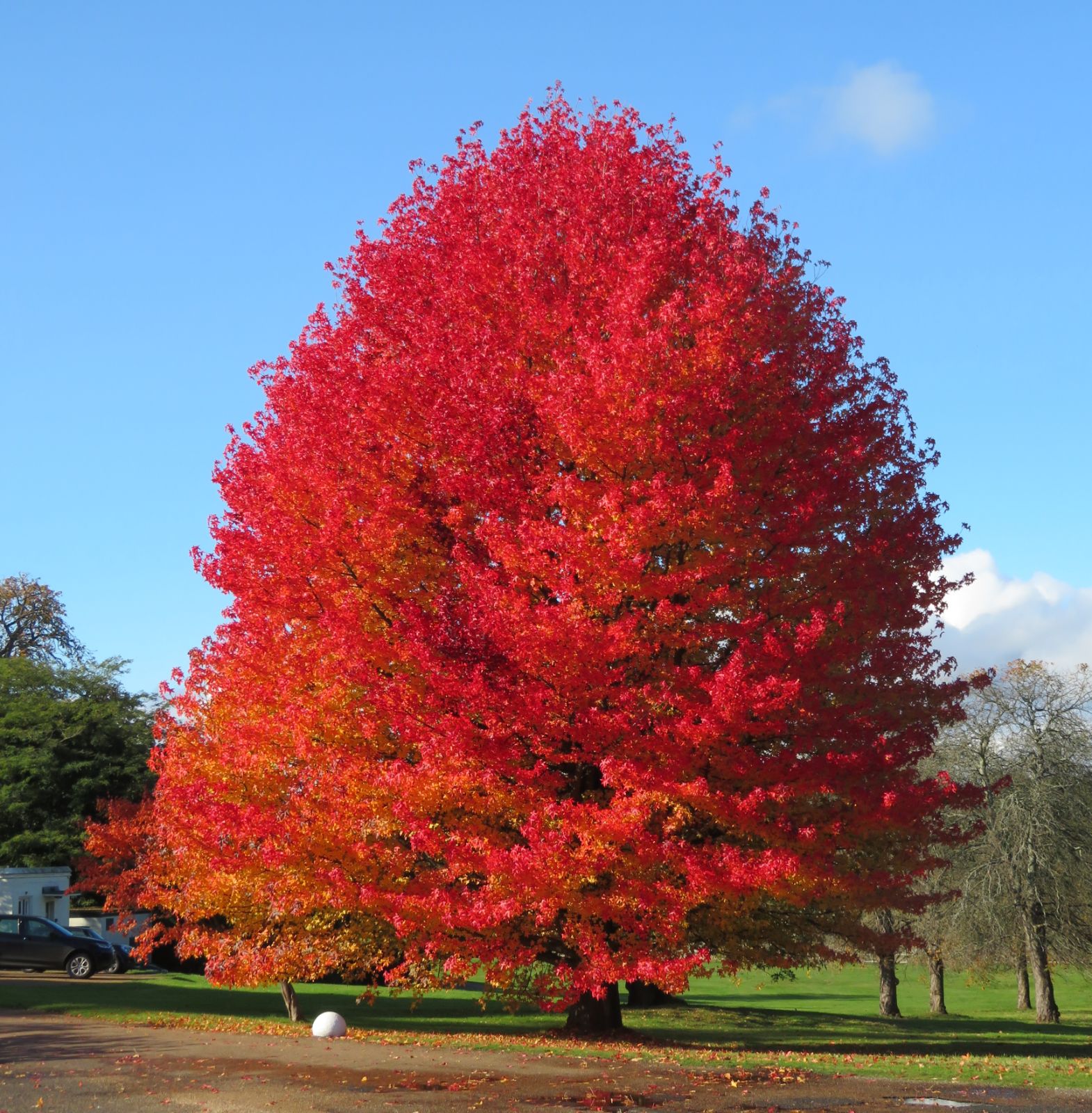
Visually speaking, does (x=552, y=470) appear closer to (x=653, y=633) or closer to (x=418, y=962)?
(x=653, y=633)

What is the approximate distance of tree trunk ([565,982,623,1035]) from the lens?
57.2 feet

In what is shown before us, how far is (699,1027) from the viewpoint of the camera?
26.6m

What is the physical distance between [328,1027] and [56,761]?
126ft

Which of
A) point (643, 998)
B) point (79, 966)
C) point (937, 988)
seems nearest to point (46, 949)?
point (79, 966)

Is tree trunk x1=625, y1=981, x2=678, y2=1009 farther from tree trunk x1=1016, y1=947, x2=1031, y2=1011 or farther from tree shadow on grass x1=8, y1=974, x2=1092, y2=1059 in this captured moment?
tree trunk x1=1016, y1=947, x2=1031, y2=1011

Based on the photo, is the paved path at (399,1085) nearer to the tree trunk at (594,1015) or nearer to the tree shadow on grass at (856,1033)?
the tree trunk at (594,1015)

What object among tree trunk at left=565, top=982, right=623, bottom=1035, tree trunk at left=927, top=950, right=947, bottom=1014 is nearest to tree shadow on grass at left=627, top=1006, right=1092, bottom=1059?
tree trunk at left=565, top=982, right=623, bottom=1035

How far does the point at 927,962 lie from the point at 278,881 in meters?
28.7

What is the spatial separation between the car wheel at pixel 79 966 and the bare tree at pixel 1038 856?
83.2 ft

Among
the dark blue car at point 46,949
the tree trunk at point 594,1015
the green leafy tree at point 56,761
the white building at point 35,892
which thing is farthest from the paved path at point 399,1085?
the green leafy tree at point 56,761

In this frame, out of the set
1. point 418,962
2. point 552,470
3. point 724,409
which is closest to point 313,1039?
point 418,962

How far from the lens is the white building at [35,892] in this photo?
40.4m

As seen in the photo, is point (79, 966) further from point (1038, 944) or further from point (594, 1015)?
point (1038, 944)

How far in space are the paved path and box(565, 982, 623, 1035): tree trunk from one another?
9.63 feet
